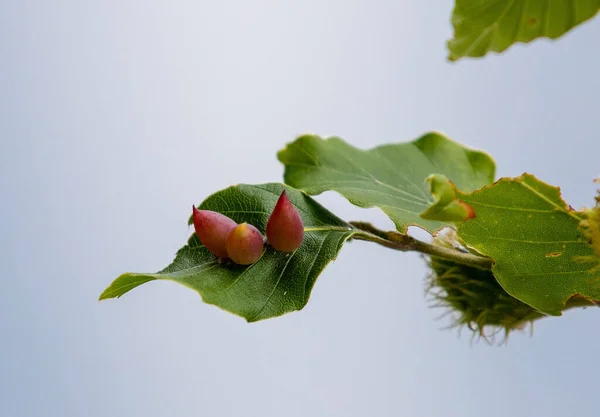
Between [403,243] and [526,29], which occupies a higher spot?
[526,29]

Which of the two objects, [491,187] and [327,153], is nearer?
[491,187]

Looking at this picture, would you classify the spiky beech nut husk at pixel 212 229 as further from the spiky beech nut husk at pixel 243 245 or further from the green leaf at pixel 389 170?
the green leaf at pixel 389 170

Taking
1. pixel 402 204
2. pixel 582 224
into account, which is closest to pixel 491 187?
pixel 582 224

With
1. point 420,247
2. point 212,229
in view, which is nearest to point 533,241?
point 420,247

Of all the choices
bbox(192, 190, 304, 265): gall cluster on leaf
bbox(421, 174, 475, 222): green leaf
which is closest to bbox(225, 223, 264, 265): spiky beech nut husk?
bbox(192, 190, 304, 265): gall cluster on leaf

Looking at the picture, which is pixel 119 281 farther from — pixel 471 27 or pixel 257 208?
pixel 471 27

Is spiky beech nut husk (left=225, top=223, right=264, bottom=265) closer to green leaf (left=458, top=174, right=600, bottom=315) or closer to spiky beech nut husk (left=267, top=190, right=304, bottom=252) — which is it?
spiky beech nut husk (left=267, top=190, right=304, bottom=252)

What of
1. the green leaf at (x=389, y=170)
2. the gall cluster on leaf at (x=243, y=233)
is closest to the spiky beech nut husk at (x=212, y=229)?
the gall cluster on leaf at (x=243, y=233)
